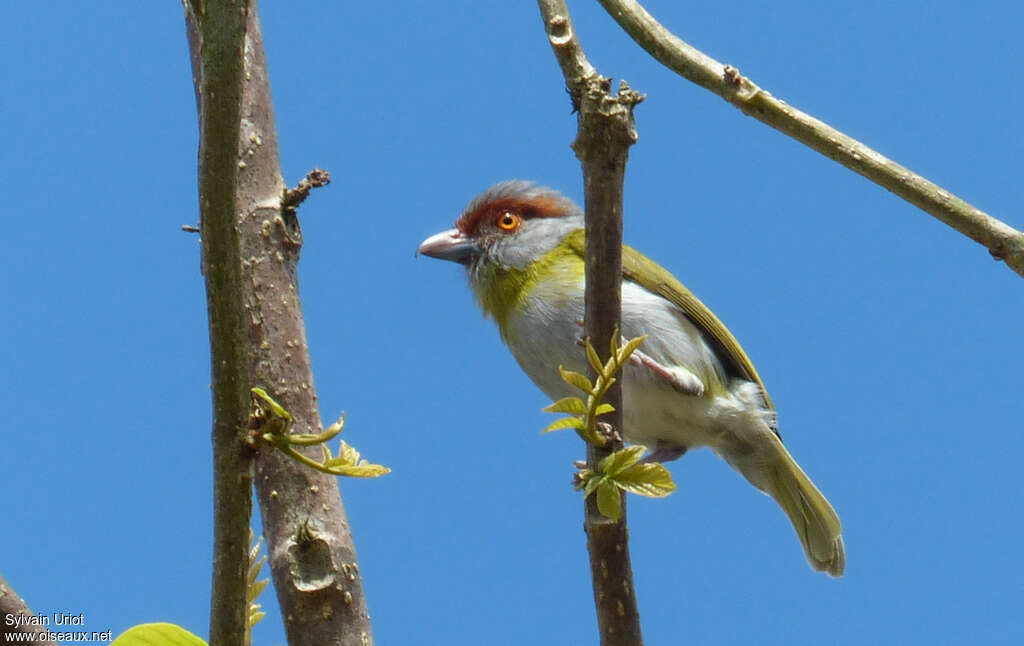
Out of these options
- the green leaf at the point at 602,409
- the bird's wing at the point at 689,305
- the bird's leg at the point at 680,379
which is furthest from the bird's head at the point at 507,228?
the green leaf at the point at 602,409

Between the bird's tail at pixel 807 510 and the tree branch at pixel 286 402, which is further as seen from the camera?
the bird's tail at pixel 807 510

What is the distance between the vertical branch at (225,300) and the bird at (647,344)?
6.82 feet

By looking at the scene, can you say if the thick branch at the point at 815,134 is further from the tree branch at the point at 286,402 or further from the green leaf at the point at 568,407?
the tree branch at the point at 286,402

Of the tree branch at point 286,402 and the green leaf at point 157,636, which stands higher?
the tree branch at point 286,402

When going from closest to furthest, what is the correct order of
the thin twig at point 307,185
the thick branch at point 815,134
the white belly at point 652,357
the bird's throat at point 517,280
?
the thick branch at point 815,134
the thin twig at point 307,185
the white belly at point 652,357
the bird's throat at point 517,280

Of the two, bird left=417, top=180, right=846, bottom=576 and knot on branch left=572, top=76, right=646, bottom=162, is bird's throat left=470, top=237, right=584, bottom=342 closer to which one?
bird left=417, top=180, right=846, bottom=576

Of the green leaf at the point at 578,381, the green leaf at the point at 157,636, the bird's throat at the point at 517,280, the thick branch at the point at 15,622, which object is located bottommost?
the green leaf at the point at 157,636

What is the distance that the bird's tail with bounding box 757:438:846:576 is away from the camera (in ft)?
13.9

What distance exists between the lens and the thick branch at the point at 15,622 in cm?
187

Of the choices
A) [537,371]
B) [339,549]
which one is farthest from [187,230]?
[537,371]

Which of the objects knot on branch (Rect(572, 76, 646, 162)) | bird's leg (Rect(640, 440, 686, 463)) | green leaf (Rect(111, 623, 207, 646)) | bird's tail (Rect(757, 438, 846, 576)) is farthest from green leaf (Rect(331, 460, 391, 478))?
bird's tail (Rect(757, 438, 846, 576))

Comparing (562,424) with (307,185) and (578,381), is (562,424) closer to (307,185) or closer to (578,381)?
(578,381)

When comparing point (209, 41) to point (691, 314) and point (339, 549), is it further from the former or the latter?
A: point (691, 314)

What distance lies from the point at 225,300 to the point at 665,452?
275 centimetres
